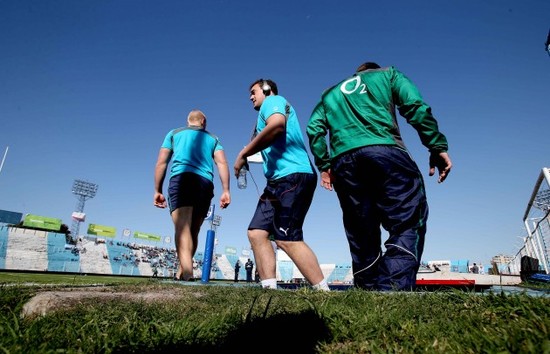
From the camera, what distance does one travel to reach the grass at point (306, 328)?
997 mm

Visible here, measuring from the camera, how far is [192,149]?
15.0ft

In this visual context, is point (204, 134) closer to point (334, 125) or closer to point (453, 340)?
point (334, 125)

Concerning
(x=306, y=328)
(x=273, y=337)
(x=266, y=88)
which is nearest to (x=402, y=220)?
(x=306, y=328)

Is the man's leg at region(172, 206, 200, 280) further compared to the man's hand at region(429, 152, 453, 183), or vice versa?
the man's leg at region(172, 206, 200, 280)

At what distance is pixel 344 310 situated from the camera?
1.45 m

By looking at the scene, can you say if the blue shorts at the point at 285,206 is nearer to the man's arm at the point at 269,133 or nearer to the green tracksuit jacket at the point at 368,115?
the green tracksuit jacket at the point at 368,115

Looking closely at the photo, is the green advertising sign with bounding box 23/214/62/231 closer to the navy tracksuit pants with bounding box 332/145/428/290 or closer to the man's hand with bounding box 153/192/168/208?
the man's hand with bounding box 153/192/168/208

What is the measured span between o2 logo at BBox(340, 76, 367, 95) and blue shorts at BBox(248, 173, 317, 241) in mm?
961

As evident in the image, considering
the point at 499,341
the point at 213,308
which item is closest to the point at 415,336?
the point at 499,341

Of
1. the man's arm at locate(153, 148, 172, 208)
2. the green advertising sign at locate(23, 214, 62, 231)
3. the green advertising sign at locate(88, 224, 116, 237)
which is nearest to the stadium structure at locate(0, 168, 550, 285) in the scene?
the green advertising sign at locate(23, 214, 62, 231)

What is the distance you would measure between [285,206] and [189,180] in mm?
1743

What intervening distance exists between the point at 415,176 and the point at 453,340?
Answer: 5.94 ft

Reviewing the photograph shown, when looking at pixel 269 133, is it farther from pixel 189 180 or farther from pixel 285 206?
pixel 189 180

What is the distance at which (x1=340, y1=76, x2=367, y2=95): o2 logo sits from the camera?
310 centimetres
